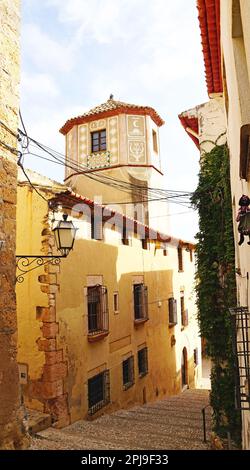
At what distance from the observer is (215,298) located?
9938 mm

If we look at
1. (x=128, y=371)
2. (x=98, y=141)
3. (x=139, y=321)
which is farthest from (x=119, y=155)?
(x=128, y=371)

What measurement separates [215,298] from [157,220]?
37.6ft

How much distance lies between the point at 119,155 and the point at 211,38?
12242 mm

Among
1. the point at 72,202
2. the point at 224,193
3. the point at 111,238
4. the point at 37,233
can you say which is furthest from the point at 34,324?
the point at 224,193

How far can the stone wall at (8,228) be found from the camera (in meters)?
5.35

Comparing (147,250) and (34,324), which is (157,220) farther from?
(34,324)

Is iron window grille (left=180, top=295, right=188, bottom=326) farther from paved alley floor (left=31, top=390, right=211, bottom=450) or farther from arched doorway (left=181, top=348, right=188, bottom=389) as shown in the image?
paved alley floor (left=31, top=390, right=211, bottom=450)

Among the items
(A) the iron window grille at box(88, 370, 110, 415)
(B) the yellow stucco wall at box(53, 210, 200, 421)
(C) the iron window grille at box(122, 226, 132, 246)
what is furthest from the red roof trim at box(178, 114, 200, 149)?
(A) the iron window grille at box(88, 370, 110, 415)

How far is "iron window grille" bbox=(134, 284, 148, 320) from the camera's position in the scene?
16.1 meters

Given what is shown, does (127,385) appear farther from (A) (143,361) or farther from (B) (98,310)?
Answer: (B) (98,310)

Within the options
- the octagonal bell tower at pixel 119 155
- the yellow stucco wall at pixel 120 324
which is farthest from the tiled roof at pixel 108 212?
the octagonal bell tower at pixel 119 155

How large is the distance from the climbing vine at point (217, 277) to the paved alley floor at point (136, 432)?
1212 millimetres

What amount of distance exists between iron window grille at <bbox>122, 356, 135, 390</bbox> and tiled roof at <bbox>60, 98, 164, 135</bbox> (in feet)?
43.2
